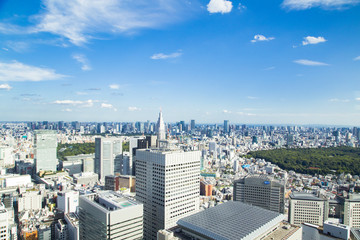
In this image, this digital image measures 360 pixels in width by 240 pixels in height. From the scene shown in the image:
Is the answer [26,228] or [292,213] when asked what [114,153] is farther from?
[292,213]

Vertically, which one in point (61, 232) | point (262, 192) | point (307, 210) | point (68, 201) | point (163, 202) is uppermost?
point (163, 202)

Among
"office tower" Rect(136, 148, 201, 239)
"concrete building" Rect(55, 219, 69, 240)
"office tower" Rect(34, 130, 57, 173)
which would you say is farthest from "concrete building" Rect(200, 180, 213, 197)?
"office tower" Rect(34, 130, 57, 173)

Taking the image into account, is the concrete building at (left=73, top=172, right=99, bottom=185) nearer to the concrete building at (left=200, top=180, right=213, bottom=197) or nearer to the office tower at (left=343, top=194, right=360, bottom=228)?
the concrete building at (left=200, top=180, right=213, bottom=197)

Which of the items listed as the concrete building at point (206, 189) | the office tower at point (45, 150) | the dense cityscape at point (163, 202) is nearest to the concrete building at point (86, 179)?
the dense cityscape at point (163, 202)

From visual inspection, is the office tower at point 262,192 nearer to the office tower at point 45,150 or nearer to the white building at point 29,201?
the white building at point 29,201

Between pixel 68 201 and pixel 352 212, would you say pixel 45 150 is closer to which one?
pixel 68 201

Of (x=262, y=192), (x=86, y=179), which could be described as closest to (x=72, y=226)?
(x=262, y=192)

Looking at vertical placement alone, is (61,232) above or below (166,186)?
below
